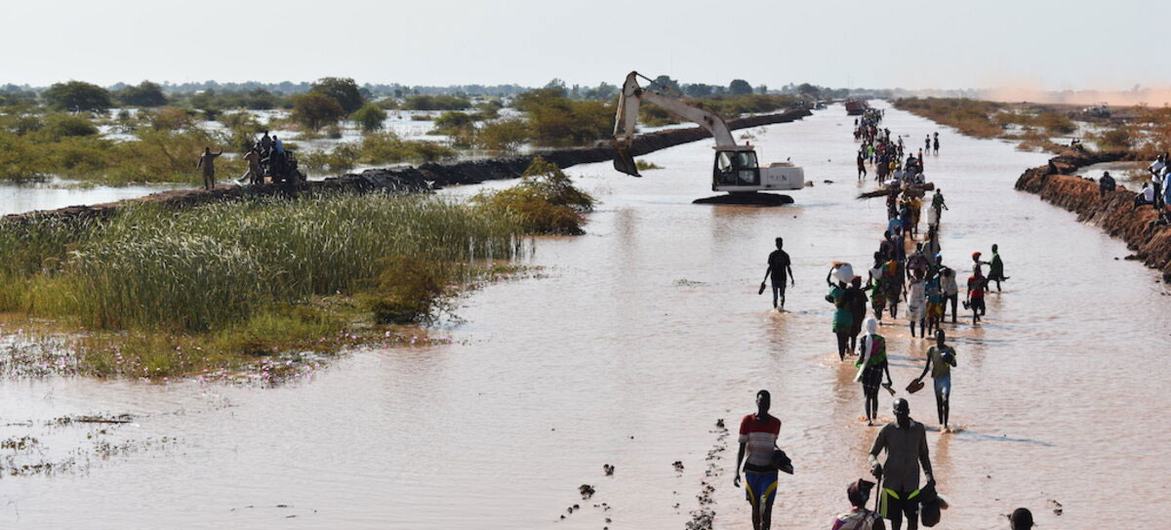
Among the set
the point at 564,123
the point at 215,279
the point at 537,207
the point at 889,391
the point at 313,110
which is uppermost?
the point at 313,110

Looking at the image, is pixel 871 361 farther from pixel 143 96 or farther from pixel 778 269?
pixel 143 96

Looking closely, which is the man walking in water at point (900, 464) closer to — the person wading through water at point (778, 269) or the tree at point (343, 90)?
the person wading through water at point (778, 269)

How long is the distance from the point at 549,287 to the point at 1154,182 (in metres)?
17.6

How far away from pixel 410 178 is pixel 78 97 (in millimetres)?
95388

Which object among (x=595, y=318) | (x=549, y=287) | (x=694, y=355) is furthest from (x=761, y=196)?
(x=694, y=355)

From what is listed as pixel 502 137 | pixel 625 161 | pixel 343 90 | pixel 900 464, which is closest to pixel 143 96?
pixel 343 90

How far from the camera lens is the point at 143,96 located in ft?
567

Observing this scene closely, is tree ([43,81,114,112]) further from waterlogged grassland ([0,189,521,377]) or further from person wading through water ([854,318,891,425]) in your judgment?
person wading through water ([854,318,891,425])

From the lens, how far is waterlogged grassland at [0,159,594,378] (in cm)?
1892

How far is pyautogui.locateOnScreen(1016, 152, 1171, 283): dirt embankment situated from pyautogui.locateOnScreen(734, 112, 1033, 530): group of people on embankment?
722 cm

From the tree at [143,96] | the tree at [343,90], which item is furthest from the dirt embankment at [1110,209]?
the tree at [143,96]

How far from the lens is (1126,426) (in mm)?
15234

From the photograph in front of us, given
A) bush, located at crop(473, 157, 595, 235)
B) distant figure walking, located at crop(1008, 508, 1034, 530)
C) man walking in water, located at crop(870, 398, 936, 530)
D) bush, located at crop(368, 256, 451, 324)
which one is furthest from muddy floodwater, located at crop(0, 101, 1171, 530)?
bush, located at crop(473, 157, 595, 235)

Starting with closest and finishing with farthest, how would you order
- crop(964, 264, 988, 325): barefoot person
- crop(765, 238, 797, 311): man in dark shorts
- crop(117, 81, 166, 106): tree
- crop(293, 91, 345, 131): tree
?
1. crop(964, 264, 988, 325): barefoot person
2. crop(765, 238, 797, 311): man in dark shorts
3. crop(293, 91, 345, 131): tree
4. crop(117, 81, 166, 106): tree
